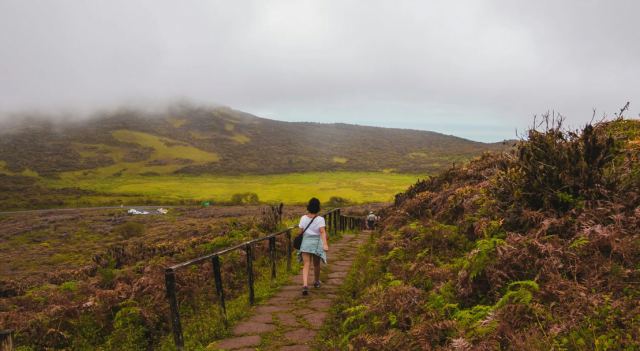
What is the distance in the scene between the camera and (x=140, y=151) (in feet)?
510

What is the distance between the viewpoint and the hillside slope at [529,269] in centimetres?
379

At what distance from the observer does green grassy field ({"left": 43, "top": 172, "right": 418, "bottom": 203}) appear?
8638cm

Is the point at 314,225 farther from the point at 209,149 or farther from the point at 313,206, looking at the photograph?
the point at 209,149

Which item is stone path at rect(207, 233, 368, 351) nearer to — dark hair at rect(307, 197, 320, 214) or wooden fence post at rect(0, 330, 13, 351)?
dark hair at rect(307, 197, 320, 214)

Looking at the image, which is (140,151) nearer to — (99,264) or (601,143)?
(99,264)

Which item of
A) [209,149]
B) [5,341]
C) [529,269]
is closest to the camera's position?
[5,341]

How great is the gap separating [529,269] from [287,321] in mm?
3771

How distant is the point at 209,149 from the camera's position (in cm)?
16412

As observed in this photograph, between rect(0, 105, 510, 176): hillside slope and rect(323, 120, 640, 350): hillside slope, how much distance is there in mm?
118599

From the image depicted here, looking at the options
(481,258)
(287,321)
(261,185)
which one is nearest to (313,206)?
(287,321)

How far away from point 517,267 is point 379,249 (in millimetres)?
4441

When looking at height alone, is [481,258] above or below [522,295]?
above

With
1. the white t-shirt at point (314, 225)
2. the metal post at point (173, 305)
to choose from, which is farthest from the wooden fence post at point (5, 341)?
the white t-shirt at point (314, 225)

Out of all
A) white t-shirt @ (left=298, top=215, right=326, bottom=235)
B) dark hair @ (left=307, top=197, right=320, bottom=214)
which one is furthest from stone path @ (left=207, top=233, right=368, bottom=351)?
dark hair @ (left=307, top=197, right=320, bottom=214)
